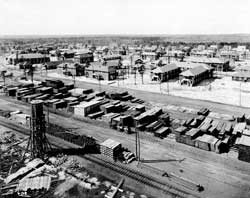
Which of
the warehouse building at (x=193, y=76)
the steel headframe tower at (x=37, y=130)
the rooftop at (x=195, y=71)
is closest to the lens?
the steel headframe tower at (x=37, y=130)

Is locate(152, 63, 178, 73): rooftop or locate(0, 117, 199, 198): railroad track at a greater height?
locate(152, 63, 178, 73): rooftop

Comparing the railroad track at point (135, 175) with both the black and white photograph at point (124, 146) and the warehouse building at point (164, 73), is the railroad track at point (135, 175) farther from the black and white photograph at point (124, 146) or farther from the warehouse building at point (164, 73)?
the warehouse building at point (164, 73)

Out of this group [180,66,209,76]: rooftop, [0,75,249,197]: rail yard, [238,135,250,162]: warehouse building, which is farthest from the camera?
[180,66,209,76]: rooftop

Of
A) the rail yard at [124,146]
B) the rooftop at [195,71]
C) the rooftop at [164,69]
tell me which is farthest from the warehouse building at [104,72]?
the rooftop at [195,71]

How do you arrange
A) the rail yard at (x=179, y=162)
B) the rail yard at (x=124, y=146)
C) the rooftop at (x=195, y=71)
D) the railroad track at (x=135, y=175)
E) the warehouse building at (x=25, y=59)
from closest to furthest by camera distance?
the railroad track at (x=135, y=175) → the rail yard at (x=124, y=146) → the rail yard at (x=179, y=162) → the rooftop at (x=195, y=71) → the warehouse building at (x=25, y=59)

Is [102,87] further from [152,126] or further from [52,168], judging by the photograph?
[52,168]

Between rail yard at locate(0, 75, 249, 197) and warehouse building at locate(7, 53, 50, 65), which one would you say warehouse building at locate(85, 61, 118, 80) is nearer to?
rail yard at locate(0, 75, 249, 197)

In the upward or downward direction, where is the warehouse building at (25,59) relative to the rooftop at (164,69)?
upward

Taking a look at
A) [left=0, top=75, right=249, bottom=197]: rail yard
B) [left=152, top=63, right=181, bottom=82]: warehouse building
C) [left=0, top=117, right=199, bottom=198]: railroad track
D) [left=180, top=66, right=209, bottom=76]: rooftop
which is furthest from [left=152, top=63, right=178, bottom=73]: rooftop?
[left=0, top=117, right=199, bottom=198]: railroad track

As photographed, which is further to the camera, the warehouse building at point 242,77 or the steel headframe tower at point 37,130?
the warehouse building at point 242,77

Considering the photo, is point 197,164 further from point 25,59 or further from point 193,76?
point 25,59
